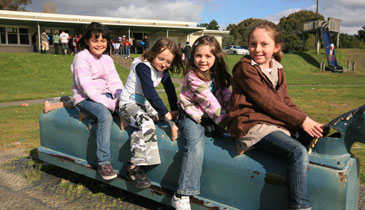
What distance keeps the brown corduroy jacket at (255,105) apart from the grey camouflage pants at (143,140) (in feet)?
2.49

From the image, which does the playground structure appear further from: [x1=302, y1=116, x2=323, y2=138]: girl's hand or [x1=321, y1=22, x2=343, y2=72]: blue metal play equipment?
[x1=302, y1=116, x2=323, y2=138]: girl's hand

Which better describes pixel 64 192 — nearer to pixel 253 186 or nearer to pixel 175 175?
pixel 175 175

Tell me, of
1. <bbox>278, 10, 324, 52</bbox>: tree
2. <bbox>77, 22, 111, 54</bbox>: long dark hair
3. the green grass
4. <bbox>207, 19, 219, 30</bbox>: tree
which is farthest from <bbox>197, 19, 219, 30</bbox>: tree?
<bbox>77, 22, 111, 54</bbox>: long dark hair

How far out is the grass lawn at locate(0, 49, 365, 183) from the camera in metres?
6.29

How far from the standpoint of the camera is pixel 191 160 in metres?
2.45

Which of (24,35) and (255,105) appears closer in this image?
(255,105)

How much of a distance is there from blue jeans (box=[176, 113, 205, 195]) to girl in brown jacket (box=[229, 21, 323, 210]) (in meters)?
0.30

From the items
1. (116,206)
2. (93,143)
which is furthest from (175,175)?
(93,143)

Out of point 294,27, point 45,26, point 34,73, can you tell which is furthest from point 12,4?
point 294,27

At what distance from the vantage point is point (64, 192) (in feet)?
11.6

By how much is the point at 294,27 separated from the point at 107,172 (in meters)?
72.1

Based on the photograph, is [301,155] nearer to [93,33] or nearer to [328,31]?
[93,33]

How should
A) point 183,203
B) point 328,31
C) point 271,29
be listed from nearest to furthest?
point 271,29
point 183,203
point 328,31

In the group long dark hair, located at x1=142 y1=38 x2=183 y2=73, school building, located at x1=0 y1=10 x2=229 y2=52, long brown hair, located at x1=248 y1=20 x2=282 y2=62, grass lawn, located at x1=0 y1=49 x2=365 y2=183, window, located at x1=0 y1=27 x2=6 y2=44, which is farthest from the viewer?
window, located at x1=0 y1=27 x2=6 y2=44
